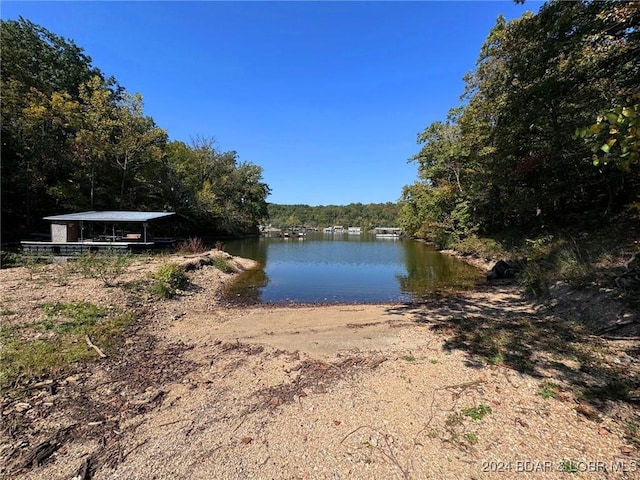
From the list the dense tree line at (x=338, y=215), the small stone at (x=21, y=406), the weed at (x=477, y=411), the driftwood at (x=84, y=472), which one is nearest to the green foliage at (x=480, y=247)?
the weed at (x=477, y=411)

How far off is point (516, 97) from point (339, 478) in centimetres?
1156

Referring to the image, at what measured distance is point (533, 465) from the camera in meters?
2.47

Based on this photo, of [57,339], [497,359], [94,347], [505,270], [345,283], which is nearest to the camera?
[497,359]

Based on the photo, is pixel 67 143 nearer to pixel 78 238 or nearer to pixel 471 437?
pixel 78 238

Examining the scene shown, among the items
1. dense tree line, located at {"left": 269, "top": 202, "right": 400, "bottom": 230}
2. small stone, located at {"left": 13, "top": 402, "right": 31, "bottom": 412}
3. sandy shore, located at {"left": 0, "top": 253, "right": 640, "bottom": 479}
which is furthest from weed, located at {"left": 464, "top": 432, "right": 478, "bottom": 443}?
dense tree line, located at {"left": 269, "top": 202, "right": 400, "bottom": 230}

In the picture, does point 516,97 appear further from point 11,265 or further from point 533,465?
point 11,265

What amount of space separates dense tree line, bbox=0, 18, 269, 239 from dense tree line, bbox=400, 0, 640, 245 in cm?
2029

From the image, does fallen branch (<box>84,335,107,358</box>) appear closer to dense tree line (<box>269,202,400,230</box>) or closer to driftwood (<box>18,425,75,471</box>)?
driftwood (<box>18,425,75,471</box>)

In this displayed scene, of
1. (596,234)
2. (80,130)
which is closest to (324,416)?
(596,234)

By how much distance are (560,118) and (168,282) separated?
1437cm

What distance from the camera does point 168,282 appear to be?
8.99 m

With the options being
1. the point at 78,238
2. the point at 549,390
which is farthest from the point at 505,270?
the point at 78,238

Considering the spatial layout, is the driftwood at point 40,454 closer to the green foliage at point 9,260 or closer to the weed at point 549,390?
the weed at point 549,390

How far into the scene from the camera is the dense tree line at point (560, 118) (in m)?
5.97
